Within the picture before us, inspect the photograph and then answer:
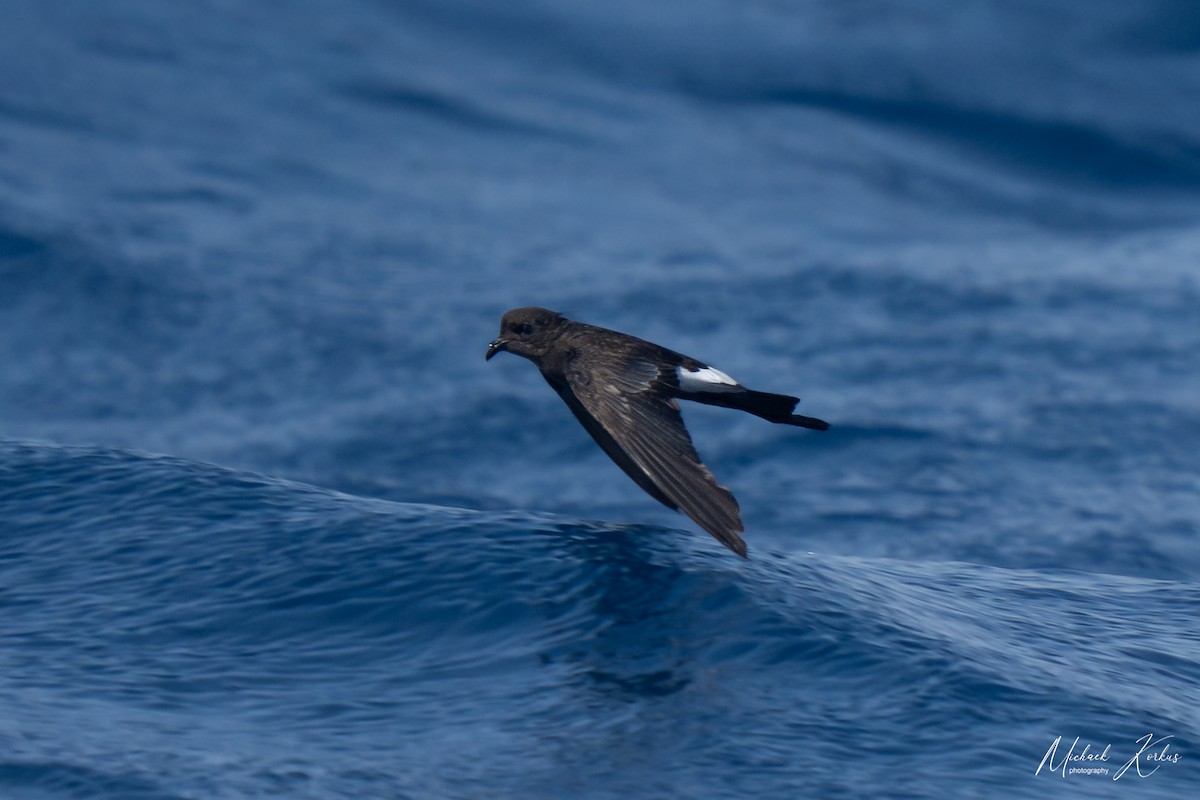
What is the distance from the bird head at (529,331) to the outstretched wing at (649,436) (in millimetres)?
282

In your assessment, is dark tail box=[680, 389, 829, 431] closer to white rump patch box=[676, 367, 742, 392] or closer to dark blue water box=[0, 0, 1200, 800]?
white rump patch box=[676, 367, 742, 392]

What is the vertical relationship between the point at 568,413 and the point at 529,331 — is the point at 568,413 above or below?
below

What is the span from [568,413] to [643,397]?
29.4 ft

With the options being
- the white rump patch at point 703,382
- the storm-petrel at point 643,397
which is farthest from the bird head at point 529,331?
the white rump patch at point 703,382

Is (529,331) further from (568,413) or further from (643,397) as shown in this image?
Result: (568,413)

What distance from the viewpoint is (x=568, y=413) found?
1527 cm

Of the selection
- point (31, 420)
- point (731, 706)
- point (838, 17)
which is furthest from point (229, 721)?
point (838, 17)

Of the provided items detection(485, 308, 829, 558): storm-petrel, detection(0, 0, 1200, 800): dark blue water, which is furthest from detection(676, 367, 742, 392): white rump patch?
detection(0, 0, 1200, 800): dark blue water

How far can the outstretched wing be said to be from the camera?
5551 millimetres

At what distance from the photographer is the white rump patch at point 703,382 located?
6500 mm

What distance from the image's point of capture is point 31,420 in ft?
47.0

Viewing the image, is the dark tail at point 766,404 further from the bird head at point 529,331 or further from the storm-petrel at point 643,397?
the bird head at point 529,331

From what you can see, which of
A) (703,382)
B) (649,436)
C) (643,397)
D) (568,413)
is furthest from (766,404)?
(568,413)

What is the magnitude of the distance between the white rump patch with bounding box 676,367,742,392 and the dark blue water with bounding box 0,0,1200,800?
0.68 meters
